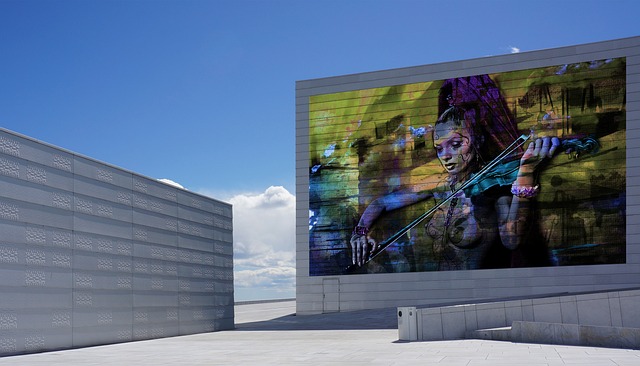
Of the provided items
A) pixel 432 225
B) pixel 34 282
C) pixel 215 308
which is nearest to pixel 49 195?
pixel 34 282

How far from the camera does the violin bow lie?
47.0 m

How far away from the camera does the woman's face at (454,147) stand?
157ft

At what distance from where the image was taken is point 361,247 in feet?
166

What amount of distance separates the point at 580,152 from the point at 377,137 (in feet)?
42.5

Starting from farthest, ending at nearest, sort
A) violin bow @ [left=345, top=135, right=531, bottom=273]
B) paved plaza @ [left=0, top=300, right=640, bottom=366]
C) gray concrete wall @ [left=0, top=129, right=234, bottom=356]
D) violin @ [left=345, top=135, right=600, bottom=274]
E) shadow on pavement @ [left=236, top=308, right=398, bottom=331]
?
violin bow @ [left=345, top=135, right=531, bottom=273], violin @ [left=345, top=135, right=600, bottom=274], shadow on pavement @ [left=236, top=308, right=398, bottom=331], gray concrete wall @ [left=0, top=129, right=234, bottom=356], paved plaza @ [left=0, top=300, right=640, bottom=366]

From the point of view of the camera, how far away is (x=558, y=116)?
46406 mm

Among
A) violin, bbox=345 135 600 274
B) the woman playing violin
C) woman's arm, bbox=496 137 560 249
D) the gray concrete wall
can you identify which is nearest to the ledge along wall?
the woman playing violin

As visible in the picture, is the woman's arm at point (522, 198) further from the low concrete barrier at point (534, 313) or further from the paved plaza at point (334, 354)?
the paved plaza at point (334, 354)

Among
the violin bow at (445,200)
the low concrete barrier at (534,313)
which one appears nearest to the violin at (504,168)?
the violin bow at (445,200)

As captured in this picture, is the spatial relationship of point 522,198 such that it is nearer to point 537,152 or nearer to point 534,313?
point 537,152

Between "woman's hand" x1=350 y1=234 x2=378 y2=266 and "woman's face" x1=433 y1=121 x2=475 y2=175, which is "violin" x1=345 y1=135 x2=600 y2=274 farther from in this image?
"woman's hand" x1=350 y1=234 x2=378 y2=266

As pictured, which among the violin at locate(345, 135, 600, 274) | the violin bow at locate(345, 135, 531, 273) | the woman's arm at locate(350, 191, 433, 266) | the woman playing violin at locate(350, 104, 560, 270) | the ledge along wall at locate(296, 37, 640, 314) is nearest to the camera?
the ledge along wall at locate(296, 37, 640, 314)

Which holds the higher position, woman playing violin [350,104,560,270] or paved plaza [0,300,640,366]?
woman playing violin [350,104,560,270]

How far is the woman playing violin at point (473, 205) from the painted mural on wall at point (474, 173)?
0.21 ft
